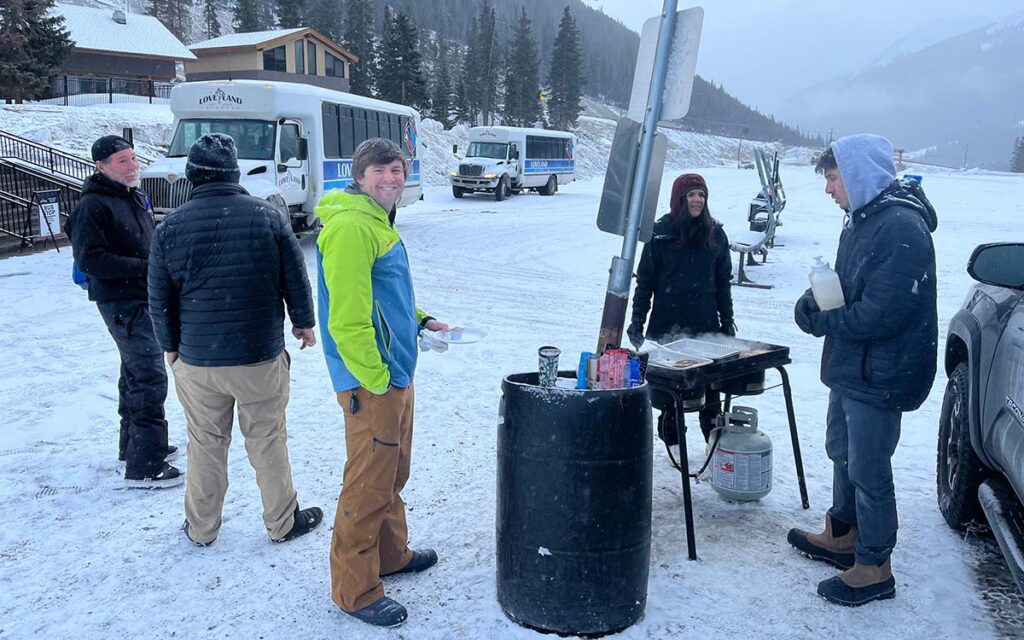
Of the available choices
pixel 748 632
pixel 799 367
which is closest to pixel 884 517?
pixel 748 632

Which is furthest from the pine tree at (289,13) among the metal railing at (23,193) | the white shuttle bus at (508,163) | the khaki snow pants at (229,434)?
the khaki snow pants at (229,434)

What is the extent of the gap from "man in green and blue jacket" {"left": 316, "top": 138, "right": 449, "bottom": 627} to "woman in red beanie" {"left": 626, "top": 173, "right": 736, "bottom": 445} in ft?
6.70

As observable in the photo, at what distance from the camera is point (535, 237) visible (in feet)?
56.1

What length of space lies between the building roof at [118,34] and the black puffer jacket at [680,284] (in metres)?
52.3

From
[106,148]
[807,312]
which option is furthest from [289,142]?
[807,312]

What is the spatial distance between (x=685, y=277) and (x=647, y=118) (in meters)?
1.35

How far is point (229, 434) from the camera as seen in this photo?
396 centimetres

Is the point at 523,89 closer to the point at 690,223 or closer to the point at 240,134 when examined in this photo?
the point at 240,134

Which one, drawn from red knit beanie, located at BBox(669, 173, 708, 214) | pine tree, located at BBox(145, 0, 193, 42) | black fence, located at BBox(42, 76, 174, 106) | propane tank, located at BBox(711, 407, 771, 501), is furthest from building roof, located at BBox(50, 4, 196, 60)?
propane tank, located at BBox(711, 407, 771, 501)

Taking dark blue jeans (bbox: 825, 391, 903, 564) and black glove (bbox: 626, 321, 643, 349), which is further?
black glove (bbox: 626, 321, 643, 349)

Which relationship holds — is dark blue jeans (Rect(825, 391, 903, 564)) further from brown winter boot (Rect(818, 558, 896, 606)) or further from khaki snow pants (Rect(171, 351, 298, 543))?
khaki snow pants (Rect(171, 351, 298, 543))

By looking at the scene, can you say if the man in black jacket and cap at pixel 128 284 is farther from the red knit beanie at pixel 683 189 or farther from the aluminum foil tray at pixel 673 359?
the red knit beanie at pixel 683 189

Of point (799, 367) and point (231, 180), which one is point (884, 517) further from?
point (799, 367)

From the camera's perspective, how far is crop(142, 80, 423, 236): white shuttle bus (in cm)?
1272
